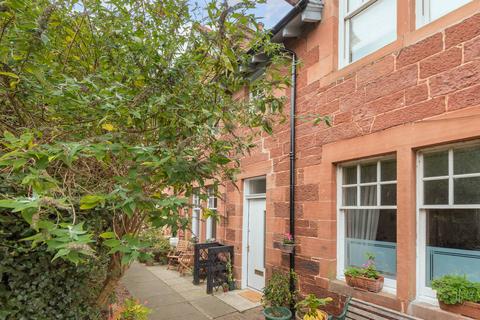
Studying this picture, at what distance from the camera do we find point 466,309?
9.30 feet

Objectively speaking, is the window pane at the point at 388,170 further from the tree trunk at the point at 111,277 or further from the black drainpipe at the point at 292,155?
the tree trunk at the point at 111,277

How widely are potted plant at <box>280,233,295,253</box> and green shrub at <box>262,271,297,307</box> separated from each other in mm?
378

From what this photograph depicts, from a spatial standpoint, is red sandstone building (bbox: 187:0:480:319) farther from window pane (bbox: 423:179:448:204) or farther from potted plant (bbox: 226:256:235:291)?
potted plant (bbox: 226:256:235:291)

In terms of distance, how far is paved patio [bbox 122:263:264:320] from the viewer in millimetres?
5535

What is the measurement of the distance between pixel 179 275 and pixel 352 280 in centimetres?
590

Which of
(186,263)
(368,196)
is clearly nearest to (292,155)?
(368,196)

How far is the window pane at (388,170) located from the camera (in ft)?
12.6

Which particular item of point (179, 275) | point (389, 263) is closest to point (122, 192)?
point (389, 263)

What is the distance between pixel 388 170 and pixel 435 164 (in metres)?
0.59

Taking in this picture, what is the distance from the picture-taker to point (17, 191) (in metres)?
2.29

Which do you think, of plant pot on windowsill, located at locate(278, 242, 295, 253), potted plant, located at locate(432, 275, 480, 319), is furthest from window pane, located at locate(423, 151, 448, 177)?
plant pot on windowsill, located at locate(278, 242, 295, 253)

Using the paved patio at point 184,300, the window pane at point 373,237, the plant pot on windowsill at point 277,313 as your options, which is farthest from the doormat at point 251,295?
the window pane at point 373,237

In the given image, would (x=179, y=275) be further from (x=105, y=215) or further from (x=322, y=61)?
(x=322, y=61)

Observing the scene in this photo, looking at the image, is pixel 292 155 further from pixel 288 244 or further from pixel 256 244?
pixel 256 244
